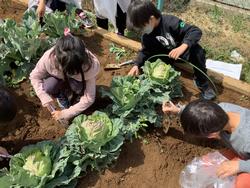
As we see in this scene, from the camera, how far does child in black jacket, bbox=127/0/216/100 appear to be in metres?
3.12

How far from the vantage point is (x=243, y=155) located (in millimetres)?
2762

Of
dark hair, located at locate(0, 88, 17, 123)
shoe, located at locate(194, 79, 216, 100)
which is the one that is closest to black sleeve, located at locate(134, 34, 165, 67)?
shoe, located at locate(194, 79, 216, 100)

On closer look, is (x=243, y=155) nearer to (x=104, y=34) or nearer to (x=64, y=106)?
(x=64, y=106)

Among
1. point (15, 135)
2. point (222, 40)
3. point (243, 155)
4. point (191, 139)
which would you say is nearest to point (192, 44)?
point (191, 139)

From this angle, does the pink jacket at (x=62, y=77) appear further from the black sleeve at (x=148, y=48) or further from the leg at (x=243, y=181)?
the leg at (x=243, y=181)

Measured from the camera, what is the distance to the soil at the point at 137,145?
3055 millimetres

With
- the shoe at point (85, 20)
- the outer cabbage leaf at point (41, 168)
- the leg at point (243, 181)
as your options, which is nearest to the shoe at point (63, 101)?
the outer cabbage leaf at point (41, 168)

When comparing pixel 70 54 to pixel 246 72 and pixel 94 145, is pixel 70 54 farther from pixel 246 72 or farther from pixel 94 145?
pixel 246 72

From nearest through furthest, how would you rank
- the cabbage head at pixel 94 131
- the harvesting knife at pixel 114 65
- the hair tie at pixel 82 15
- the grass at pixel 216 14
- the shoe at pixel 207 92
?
the cabbage head at pixel 94 131
the shoe at pixel 207 92
the harvesting knife at pixel 114 65
the hair tie at pixel 82 15
the grass at pixel 216 14

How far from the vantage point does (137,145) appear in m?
3.23

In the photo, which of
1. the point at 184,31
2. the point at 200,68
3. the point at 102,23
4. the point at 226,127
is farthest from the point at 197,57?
the point at 102,23

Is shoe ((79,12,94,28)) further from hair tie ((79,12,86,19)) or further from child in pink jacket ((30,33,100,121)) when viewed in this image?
child in pink jacket ((30,33,100,121))

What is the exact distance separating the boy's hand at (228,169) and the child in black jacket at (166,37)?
0.85 metres

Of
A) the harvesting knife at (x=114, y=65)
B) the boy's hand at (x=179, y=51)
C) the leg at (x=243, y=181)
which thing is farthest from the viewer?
Answer: the harvesting knife at (x=114, y=65)
